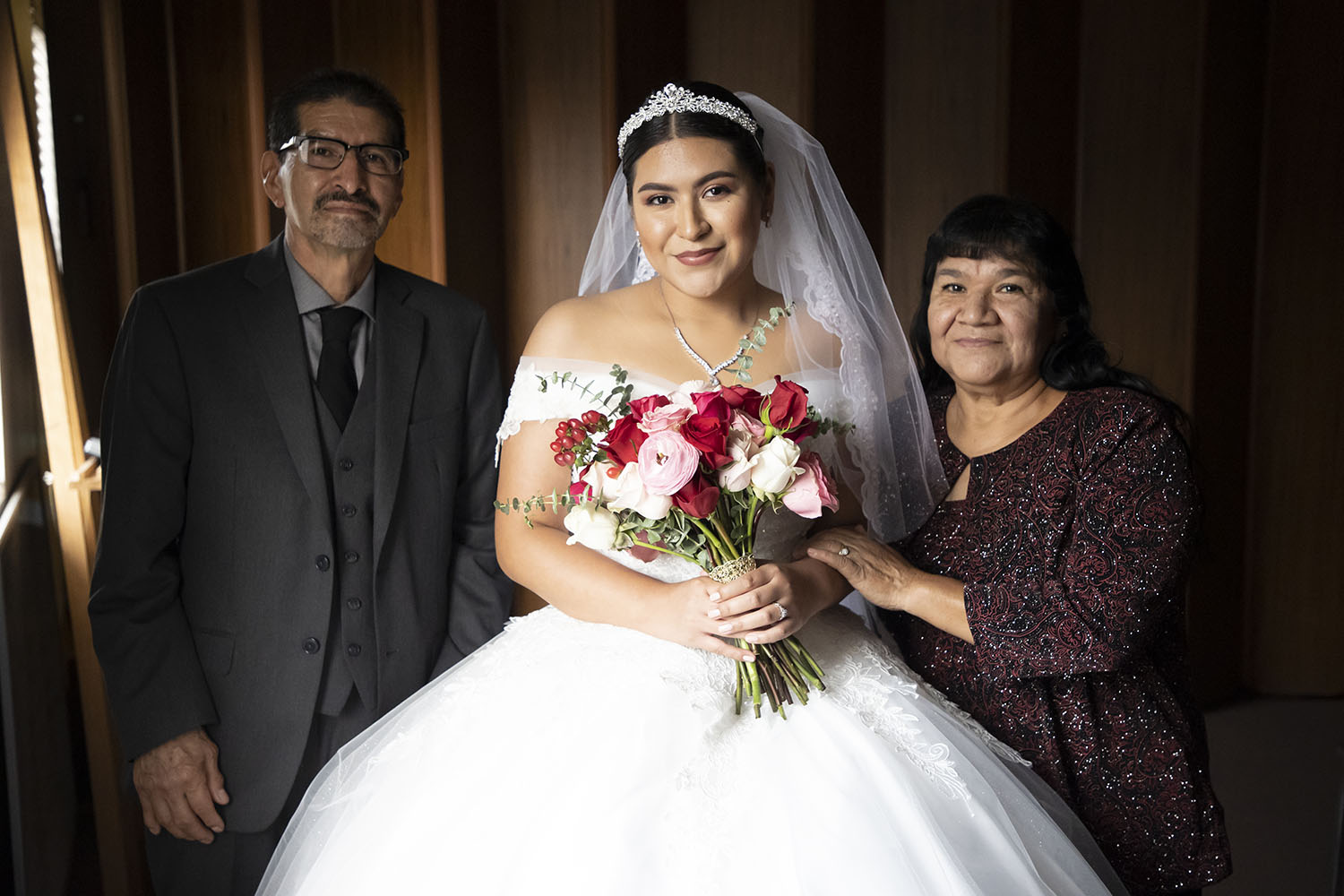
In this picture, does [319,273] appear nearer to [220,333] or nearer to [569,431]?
[220,333]

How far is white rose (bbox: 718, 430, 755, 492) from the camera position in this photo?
5.53 ft

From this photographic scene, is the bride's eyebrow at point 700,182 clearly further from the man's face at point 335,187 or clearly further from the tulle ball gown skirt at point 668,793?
the tulle ball gown skirt at point 668,793

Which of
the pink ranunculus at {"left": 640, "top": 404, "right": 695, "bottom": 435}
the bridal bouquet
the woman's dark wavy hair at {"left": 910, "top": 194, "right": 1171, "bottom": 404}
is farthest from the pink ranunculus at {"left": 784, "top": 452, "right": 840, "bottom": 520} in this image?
the woman's dark wavy hair at {"left": 910, "top": 194, "right": 1171, "bottom": 404}

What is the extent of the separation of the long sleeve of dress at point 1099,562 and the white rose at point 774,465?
0.54 meters

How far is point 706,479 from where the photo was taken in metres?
1.69

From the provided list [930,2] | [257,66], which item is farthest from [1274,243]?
[257,66]

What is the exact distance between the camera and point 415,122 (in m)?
3.75

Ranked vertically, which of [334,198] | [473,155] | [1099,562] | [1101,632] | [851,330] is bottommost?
[1101,632]

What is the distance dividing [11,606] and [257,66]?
1.84 m

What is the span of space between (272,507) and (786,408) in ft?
3.46

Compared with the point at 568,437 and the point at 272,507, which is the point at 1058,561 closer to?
the point at 568,437

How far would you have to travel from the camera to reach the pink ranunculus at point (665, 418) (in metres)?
1.67

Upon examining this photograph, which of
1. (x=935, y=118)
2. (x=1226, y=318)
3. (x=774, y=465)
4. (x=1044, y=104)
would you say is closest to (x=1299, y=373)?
(x=1226, y=318)

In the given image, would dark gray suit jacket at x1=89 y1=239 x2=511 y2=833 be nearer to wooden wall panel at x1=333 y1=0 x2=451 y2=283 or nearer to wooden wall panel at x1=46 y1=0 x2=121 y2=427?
wooden wall panel at x1=46 y1=0 x2=121 y2=427
